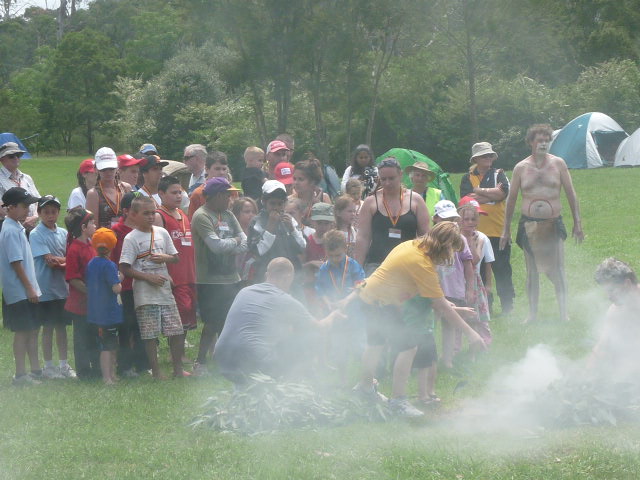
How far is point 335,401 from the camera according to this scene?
752 centimetres

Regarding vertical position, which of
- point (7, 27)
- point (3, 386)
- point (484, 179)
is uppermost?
point (7, 27)

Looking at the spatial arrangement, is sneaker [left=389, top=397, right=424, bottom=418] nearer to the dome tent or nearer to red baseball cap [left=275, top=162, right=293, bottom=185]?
red baseball cap [left=275, top=162, right=293, bottom=185]

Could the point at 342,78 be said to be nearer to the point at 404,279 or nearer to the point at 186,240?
the point at 186,240

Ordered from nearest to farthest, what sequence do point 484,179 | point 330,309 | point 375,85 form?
point 330,309, point 484,179, point 375,85

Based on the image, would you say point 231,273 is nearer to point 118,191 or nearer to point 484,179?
point 118,191

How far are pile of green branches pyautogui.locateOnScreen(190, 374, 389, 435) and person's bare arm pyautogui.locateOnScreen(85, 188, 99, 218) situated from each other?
10.4 ft

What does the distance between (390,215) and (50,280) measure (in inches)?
141

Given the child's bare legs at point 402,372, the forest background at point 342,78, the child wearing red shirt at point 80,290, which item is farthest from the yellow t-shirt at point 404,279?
the forest background at point 342,78

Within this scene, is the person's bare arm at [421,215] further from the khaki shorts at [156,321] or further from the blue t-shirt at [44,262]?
the blue t-shirt at [44,262]

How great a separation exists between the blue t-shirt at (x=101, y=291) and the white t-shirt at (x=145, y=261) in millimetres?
188

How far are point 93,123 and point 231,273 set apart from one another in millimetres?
64480

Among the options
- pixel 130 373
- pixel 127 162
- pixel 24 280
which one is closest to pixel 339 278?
pixel 130 373

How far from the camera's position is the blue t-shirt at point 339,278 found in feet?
28.5

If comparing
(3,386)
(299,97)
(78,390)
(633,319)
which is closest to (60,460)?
(78,390)
